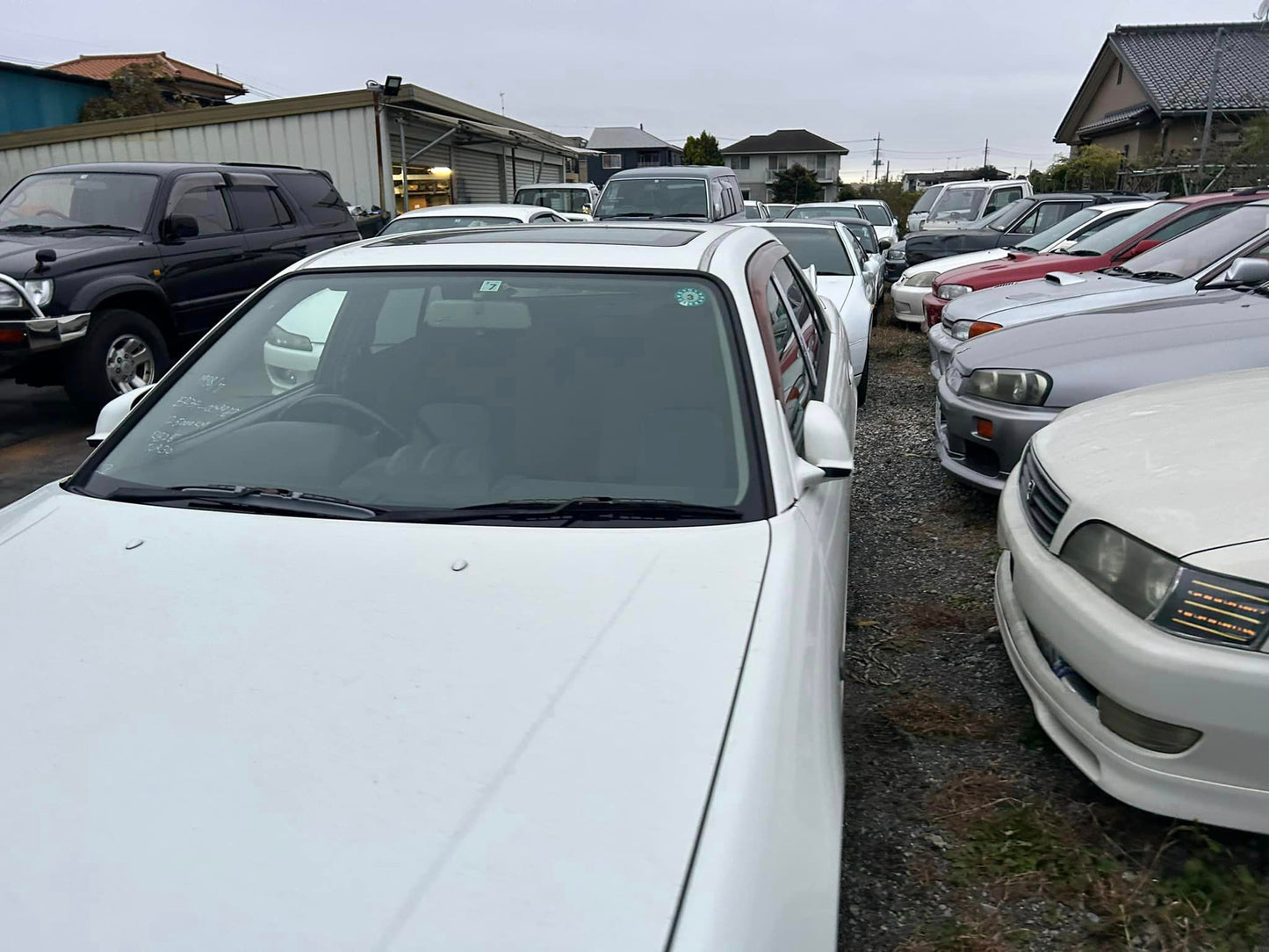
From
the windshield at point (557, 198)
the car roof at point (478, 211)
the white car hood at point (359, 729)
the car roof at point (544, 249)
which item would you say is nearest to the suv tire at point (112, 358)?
the car roof at point (478, 211)

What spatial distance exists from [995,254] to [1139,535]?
27.4 ft

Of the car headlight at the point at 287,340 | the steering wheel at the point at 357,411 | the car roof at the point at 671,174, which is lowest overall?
the steering wheel at the point at 357,411

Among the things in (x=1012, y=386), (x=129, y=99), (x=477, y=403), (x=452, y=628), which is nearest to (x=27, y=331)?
(x=477, y=403)

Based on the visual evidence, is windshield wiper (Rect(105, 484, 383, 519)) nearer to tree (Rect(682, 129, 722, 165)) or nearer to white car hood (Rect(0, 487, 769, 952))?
white car hood (Rect(0, 487, 769, 952))

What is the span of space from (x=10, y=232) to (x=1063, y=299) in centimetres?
760

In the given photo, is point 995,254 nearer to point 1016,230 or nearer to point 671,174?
point 1016,230

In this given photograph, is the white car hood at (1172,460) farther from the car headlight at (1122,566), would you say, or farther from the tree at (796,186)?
the tree at (796,186)

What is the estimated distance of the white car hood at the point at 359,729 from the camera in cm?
110

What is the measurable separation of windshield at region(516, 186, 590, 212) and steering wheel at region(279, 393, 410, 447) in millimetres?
15585

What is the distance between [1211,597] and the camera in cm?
199

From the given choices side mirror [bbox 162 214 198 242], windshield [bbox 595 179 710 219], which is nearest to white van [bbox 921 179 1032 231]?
windshield [bbox 595 179 710 219]

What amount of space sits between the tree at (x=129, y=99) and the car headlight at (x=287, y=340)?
26.6 m

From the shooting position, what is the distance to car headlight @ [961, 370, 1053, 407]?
401cm

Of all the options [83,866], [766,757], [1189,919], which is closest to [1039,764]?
[1189,919]
